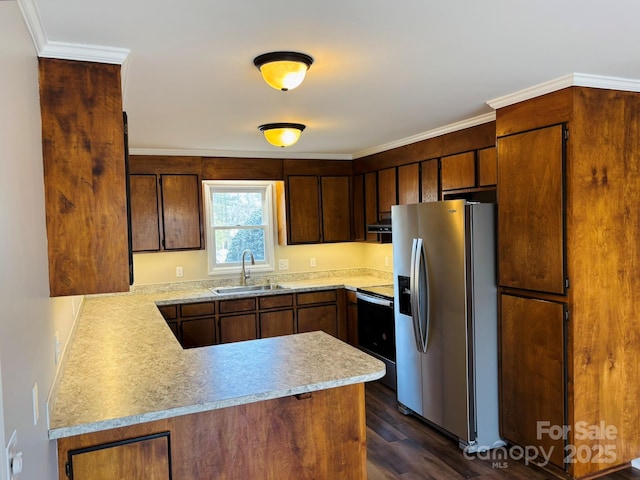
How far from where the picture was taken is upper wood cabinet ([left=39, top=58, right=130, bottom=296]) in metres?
1.81

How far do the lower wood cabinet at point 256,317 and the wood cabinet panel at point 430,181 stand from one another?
149 cm

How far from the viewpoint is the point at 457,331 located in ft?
10.4

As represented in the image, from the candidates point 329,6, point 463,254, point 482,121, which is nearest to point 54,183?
point 329,6

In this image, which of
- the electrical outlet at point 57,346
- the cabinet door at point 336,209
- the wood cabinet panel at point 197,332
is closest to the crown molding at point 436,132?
the cabinet door at point 336,209

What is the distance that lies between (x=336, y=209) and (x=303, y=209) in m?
0.40

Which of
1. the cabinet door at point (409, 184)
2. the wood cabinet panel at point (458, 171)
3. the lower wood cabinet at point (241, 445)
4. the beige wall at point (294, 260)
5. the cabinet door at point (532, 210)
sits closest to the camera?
the lower wood cabinet at point (241, 445)

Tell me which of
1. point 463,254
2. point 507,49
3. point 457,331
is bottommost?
point 457,331

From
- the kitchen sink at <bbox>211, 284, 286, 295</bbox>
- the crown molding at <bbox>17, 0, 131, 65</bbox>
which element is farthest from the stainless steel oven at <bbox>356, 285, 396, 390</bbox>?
the crown molding at <bbox>17, 0, 131, 65</bbox>

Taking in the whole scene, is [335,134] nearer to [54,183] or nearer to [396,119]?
[396,119]

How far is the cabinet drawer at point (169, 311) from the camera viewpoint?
4.36 metres

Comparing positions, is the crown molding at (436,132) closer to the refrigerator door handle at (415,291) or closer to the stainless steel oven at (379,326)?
the refrigerator door handle at (415,291)

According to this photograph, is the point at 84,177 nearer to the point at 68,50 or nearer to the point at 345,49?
the point at 68,50

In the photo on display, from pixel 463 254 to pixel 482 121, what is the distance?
1.12m

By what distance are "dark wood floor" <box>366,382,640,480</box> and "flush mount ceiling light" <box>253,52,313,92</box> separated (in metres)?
2.37
